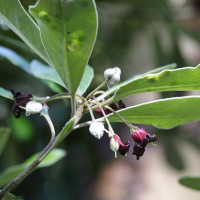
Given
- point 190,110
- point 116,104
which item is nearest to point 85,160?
point 116,104

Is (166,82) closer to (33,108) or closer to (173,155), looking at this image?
(33,108)

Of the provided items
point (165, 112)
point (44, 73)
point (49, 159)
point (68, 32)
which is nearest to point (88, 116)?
point (49, 159)

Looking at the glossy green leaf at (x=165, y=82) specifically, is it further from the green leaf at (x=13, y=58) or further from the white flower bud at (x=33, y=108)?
the green leaf at (x=13, y=58)

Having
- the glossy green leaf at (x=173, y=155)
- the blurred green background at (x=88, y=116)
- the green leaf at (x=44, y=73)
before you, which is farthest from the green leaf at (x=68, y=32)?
the glossy green leaf at (x=173, y=155)

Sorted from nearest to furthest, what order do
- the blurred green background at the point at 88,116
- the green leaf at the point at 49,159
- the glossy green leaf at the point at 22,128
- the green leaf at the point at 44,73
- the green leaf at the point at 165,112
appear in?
the green leaf at the point at 165,112, the green leaf at the point at 44,73, the green leaf at the point at 49,159, the glossy green leaf at the point at 22,128, the blurred green background at the point at 88,116

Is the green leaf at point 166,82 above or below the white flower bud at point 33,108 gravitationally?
below

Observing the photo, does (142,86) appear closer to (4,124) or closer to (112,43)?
(4,124)

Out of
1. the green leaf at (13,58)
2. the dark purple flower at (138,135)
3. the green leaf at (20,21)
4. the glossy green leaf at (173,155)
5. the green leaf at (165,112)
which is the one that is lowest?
the glossy green leaf at (173,155)
